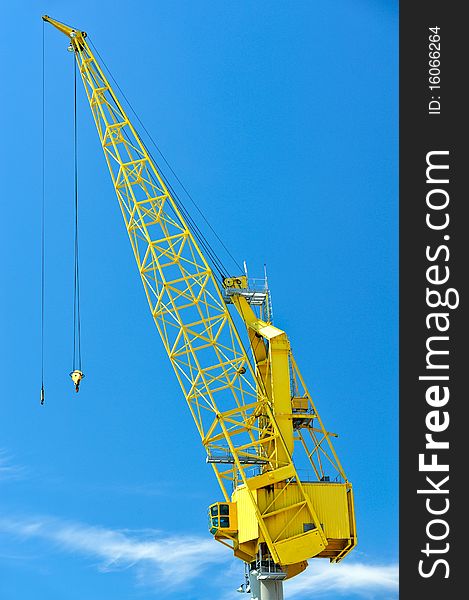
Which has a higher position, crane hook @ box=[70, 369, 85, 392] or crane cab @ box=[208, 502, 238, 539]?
crane hook @ box=[70, 369, 85, 392]

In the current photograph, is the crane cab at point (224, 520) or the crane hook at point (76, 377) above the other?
the crane hook at point (76, 377)

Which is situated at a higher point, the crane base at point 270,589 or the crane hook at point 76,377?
the crane hook at point 76,377

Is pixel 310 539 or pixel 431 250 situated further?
pixel 310 539

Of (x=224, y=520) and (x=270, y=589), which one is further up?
(x=224, y=520)

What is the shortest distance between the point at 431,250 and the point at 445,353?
3029 mm

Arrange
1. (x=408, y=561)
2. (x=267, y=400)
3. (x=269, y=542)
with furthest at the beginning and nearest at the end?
(x=267, y=400) → (x=269, y=542) → (x=408, y=561)

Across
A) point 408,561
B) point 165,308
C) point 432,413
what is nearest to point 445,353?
point 432,413

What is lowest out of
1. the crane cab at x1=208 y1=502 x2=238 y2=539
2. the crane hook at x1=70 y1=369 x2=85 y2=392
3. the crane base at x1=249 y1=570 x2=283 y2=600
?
the crane base at x1=249 y1=570 x2=283 y2=600

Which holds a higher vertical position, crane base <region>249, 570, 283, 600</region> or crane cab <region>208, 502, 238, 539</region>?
crane cab <region>208, 502, 238, 539</region>

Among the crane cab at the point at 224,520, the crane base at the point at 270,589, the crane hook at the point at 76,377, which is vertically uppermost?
the crane hook at the point at 76,377

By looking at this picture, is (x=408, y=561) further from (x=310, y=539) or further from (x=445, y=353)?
(x=310, y=539)

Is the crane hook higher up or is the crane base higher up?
the crane hook

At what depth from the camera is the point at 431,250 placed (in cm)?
2695

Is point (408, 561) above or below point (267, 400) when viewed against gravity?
below
